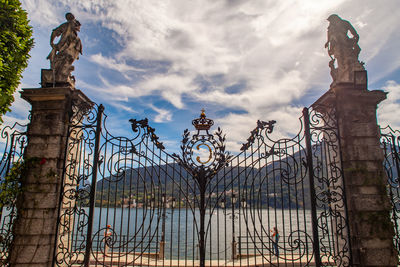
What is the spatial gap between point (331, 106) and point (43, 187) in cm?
637

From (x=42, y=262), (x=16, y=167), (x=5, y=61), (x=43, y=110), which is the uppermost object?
(x=5, y=61)

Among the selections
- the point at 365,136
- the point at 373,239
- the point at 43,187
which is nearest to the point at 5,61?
the point at 43,187

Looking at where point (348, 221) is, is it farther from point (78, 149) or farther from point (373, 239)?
point (78, 149)

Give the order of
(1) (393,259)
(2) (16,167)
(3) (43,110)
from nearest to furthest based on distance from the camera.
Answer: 1. (1) (393,259)
2. (2) (16,167)
3. (3) (43,110)

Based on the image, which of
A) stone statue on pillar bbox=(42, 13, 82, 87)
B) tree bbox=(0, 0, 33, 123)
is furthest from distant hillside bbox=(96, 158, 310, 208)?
tree bbox=(0, 0, 33, 123)

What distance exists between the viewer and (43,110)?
5.71m

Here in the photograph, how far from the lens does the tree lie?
5824 mm

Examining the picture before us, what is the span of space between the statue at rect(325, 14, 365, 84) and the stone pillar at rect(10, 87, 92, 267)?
5.83 m

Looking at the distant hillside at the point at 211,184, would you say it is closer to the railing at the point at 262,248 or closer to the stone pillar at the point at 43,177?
the railing at the point at 262,248

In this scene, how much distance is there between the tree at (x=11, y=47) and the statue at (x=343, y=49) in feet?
23.8

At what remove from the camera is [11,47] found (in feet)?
20.0

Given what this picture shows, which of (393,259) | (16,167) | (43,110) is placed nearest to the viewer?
(393,259)

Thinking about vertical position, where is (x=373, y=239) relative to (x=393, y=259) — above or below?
above

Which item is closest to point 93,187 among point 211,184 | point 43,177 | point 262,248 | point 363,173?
point 43,177
